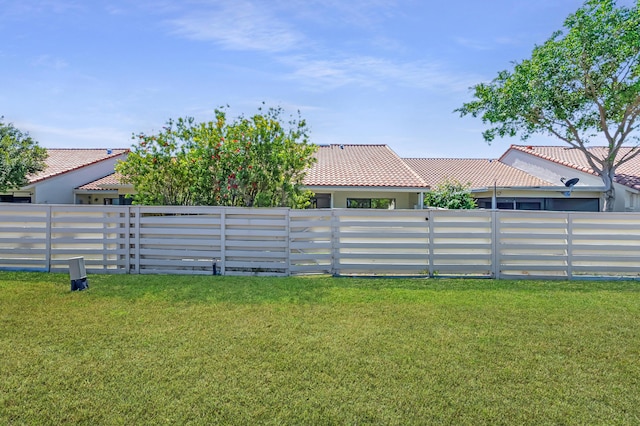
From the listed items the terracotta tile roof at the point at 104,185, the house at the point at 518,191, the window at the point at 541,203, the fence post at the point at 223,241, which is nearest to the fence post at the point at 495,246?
the fence post at the point at 223,241

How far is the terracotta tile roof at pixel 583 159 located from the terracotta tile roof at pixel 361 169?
8.34 m

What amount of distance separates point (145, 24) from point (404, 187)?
30.5ft

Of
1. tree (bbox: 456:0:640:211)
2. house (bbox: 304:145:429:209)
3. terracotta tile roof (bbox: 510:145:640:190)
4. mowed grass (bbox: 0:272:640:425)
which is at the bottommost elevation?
mowed grass (bbox: 0:272:640:425)

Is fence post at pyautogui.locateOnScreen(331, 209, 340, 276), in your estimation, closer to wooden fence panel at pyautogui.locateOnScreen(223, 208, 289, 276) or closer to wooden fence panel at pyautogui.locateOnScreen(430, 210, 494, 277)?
wooden fence panel at pyautogui.locateOnScreen(223, 208, 289, 276)

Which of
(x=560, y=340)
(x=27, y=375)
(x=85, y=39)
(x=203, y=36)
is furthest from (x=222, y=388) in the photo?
(x=85, y=39)

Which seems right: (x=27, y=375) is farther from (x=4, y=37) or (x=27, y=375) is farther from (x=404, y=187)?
(x=404, y=187)

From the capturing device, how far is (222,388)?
9.52 feet

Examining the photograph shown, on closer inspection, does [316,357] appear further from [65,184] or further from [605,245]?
[65,184]

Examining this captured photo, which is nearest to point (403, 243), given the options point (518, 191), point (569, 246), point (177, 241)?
point (569, 246)

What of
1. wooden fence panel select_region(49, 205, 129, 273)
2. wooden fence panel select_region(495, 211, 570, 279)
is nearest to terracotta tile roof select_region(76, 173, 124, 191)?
wooden fence panel select_region(49, 205, 129, 273)

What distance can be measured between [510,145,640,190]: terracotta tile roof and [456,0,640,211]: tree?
5.09 ft

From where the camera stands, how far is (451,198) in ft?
45.5

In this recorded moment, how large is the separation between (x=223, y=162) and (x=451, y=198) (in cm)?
945

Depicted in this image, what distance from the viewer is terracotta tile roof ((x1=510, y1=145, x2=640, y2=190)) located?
16141 mm
